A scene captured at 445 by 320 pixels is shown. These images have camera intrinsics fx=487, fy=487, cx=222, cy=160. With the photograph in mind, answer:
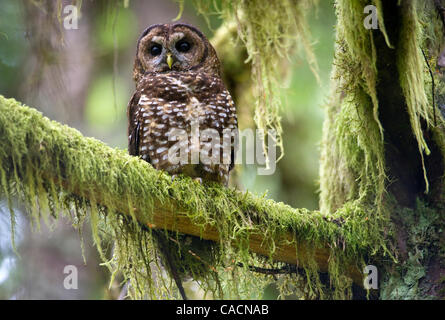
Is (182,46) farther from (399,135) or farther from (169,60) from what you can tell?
(399,135)

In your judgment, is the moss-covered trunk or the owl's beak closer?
the moss-covered trunk

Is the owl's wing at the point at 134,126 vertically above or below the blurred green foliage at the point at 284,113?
below

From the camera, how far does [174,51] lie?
4.64 meters

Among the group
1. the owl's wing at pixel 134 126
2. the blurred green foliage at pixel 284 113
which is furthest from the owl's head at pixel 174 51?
the blurred green foliage at pixel 284 113

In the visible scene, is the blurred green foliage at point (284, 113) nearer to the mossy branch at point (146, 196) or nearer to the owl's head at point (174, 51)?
the owl's head at point (174, 51)

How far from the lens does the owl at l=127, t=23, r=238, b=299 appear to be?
12.4 feet

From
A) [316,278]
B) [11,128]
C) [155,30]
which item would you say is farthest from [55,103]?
[155,30]

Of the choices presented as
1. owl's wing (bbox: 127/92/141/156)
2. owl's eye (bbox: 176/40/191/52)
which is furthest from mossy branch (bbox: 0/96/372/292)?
owl's eye (bbox: 176/40/191/52)

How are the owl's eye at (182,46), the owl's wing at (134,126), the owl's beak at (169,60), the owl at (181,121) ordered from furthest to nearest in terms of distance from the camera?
the owl's eye at (182,46), the owl's beak at (169,60), the owl's wing at (134,126), the owl at (181,121)

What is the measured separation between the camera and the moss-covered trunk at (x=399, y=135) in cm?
290

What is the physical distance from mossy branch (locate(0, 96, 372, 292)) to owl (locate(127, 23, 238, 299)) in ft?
0.96

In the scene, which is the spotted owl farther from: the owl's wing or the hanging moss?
the hanging moss

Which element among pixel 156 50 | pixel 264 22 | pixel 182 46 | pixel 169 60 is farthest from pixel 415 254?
pixel 156 50

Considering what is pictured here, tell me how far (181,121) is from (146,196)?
1.06 meters
